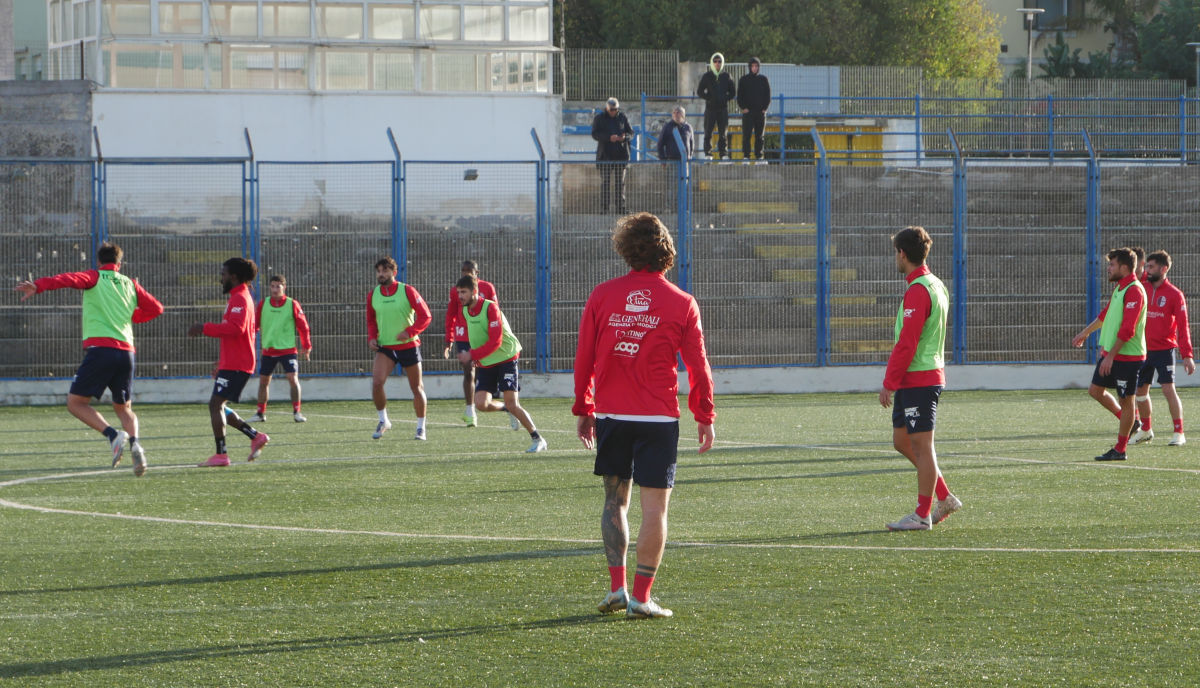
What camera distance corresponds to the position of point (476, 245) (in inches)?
856

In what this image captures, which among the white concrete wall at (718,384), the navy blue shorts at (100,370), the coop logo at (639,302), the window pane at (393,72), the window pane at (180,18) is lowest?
the white concrete wall at (718,384)

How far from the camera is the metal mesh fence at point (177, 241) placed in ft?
68.8

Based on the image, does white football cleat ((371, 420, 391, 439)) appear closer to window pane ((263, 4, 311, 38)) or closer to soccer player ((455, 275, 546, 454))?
soccer player ((455, 275, 546, 454))

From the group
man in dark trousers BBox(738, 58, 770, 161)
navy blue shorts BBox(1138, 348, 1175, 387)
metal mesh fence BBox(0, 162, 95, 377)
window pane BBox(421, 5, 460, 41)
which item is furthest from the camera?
window pane BBox(421, 5, 460, 41)

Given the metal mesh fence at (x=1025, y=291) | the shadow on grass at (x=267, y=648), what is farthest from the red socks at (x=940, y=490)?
the metal mesh fence at (x=1025, y=291)

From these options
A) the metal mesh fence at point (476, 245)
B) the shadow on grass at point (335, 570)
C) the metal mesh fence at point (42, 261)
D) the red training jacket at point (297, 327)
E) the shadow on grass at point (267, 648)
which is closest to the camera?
the shadow on grass at point (267, 648)

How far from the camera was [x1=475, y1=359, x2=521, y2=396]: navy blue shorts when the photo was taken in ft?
46.8

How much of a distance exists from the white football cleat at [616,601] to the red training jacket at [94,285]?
6784 mm

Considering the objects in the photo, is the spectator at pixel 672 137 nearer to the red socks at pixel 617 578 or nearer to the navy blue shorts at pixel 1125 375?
the navy blue shorts at pixel 1125 375

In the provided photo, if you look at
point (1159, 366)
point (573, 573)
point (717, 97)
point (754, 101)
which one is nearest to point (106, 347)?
point (573, 573)

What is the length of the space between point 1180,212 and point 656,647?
72.8 ft

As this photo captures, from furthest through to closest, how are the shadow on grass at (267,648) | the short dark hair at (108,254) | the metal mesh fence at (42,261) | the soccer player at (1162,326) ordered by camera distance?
1. the metal mesh fence at (42,261)
2. the soccer player at (1162,326)
3. the short dark hair at (108,254)
4. the shadow on grass at (267,648)

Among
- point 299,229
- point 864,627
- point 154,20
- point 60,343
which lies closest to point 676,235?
point 299,229

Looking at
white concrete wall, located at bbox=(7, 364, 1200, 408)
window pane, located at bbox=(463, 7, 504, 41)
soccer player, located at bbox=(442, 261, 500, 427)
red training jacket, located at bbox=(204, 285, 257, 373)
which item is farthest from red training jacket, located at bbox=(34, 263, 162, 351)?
window pane, located at bbox=(463, 7, 504, 41)
